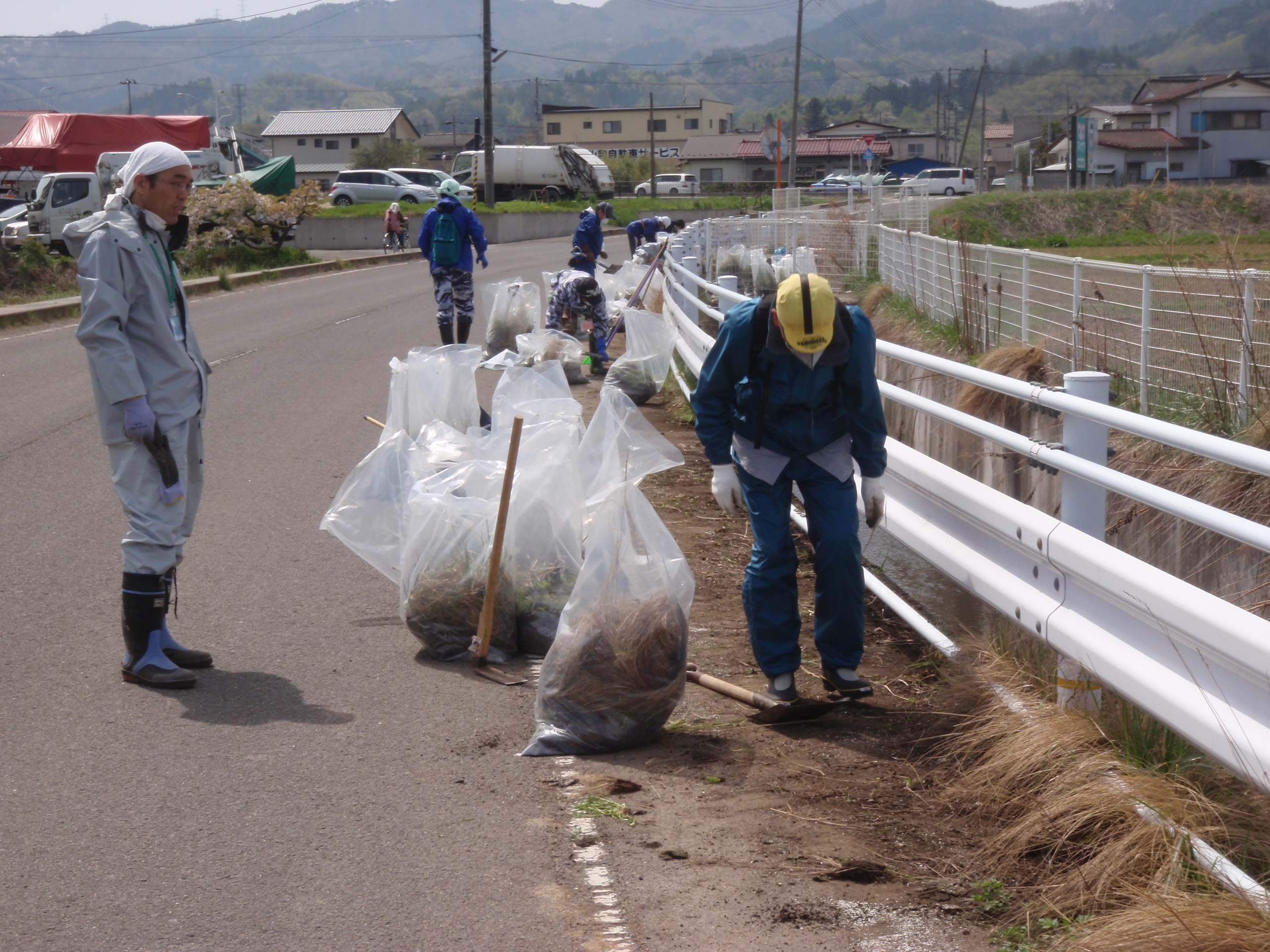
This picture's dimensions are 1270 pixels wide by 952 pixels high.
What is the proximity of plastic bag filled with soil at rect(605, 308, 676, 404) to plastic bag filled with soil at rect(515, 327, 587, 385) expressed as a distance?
1.68 ft

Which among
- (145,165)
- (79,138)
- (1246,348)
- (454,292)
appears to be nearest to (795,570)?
(145,165)

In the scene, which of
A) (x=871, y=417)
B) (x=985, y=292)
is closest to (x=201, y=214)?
(x=985, y=292)

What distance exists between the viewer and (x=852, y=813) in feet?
11.4

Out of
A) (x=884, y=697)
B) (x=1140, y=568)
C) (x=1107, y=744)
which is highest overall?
(x=1140, y=568)

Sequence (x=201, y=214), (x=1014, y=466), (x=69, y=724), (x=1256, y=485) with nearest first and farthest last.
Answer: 1. (x=69, y=724)
2. (x=1256, y=485)
3. (x=1014, y=466)
4. (x=201, y=214)

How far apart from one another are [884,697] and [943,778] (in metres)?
0.83

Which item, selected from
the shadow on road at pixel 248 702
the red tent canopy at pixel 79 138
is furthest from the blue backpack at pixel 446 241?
the red tent canopy at pixel 79 138

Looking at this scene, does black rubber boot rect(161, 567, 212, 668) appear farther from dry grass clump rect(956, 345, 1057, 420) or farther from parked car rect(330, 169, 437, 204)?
parked car rect(330, 169, 437, 204)

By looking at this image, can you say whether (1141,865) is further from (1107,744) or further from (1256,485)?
(1256,485)

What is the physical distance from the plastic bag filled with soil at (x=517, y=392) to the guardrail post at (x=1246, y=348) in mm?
3675

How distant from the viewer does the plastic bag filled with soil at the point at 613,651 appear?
3.98 metres

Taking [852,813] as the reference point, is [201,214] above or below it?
above

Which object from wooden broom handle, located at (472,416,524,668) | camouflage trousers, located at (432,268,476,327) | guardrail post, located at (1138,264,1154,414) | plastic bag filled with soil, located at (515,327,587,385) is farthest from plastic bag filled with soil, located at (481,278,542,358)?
wooden broom handle, located at (472,416,524,668)

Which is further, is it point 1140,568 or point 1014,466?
point 1014,466
